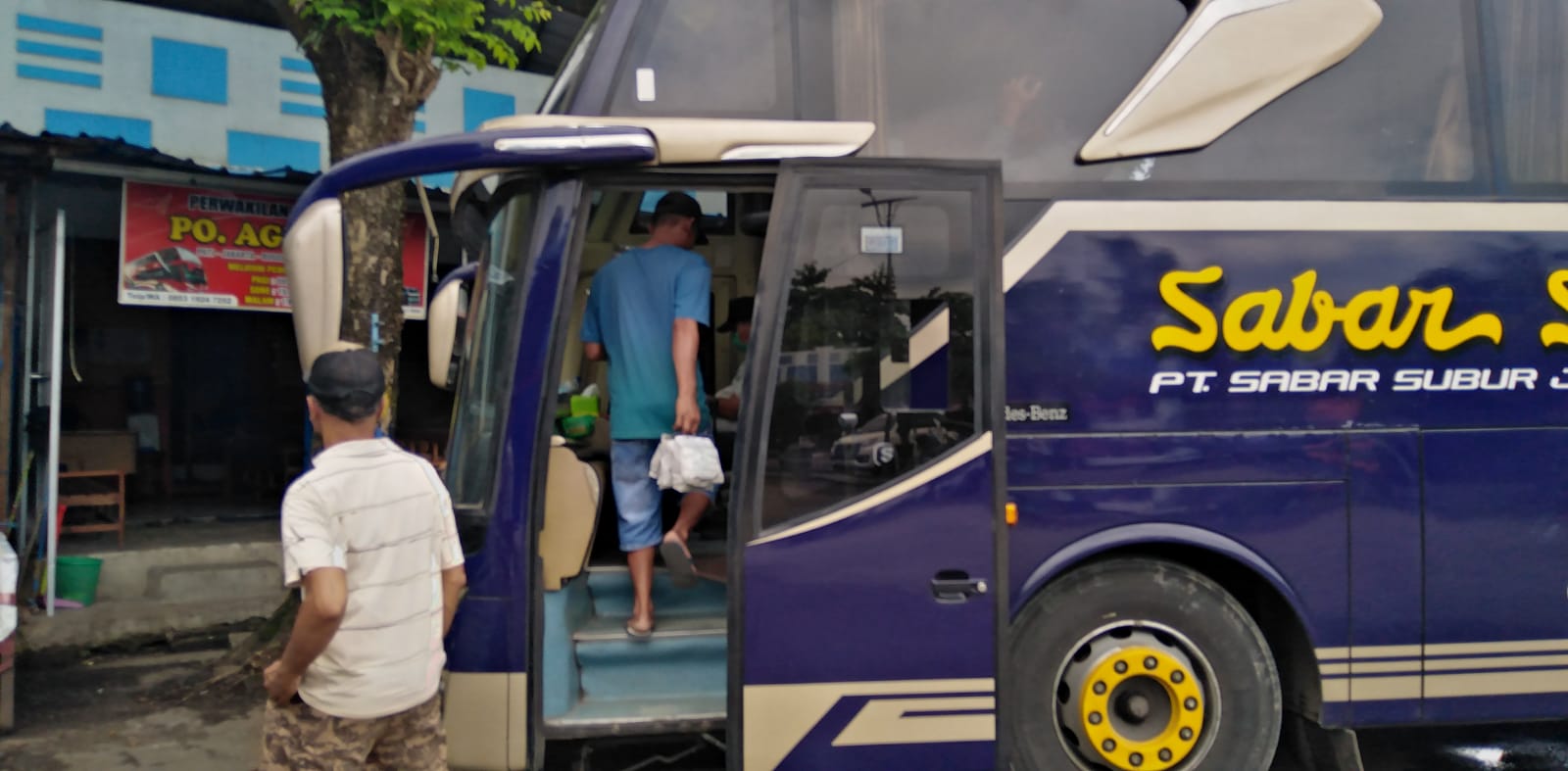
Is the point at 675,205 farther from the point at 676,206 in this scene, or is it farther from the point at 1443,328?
the point at 1443,328

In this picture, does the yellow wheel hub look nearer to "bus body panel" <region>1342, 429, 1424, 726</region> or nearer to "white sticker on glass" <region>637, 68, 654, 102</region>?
"bus body panel" <region>1342, 429, 1424, 726</region>

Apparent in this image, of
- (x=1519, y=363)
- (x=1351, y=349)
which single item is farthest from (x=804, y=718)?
(x=1519, y=363)

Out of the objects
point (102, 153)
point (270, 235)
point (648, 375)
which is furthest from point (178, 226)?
point (648, 375)

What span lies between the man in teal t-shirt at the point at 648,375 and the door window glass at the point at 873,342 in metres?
0.59

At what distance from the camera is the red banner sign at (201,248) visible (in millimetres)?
7961

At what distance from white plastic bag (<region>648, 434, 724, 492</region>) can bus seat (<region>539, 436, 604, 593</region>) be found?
265 mm

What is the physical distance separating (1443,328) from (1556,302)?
50cm

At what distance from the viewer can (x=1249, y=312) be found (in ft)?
12.8

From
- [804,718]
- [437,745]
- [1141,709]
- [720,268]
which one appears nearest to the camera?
[437,745]

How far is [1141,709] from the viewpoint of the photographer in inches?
155

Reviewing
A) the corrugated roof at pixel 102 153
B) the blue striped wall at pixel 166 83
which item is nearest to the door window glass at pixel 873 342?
the corrugated roof at pixel 102 153

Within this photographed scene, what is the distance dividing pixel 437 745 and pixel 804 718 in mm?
1246

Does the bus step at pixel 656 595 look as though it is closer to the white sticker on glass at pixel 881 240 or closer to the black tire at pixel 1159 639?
the black tire at pixel 1159 639

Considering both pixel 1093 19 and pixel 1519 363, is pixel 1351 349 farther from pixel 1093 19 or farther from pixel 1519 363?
pixel 1093 19
